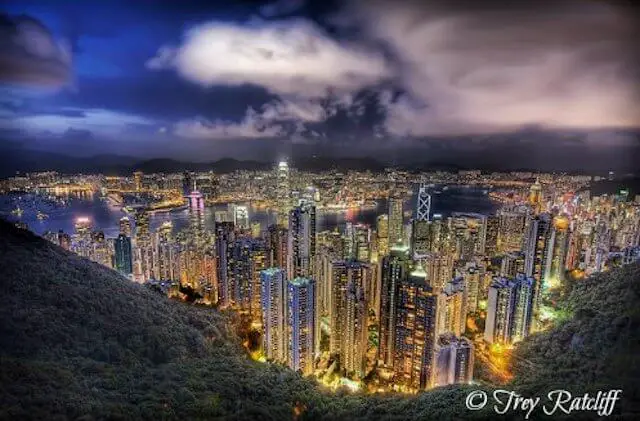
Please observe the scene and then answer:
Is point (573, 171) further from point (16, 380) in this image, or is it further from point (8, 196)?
point (8, 196)

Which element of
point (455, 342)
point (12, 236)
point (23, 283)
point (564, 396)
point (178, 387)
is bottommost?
point (455, 342)

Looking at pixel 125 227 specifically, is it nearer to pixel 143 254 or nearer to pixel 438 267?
pixel 143 254

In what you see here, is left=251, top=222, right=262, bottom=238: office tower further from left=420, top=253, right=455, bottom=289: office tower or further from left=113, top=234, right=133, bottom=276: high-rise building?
left=420, top=253, right=455, bottom=289: office tower

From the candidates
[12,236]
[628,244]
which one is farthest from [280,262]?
[628,244]

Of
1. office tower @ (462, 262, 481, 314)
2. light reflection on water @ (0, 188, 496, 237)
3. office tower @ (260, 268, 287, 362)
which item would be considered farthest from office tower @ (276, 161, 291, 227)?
office tower @ (462, 262, 481, 314)

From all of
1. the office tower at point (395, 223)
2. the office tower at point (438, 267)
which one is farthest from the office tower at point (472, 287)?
the office tower at point (395, 223)

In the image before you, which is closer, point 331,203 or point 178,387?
point 178,387

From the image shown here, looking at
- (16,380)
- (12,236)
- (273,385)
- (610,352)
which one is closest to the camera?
(16,380)
